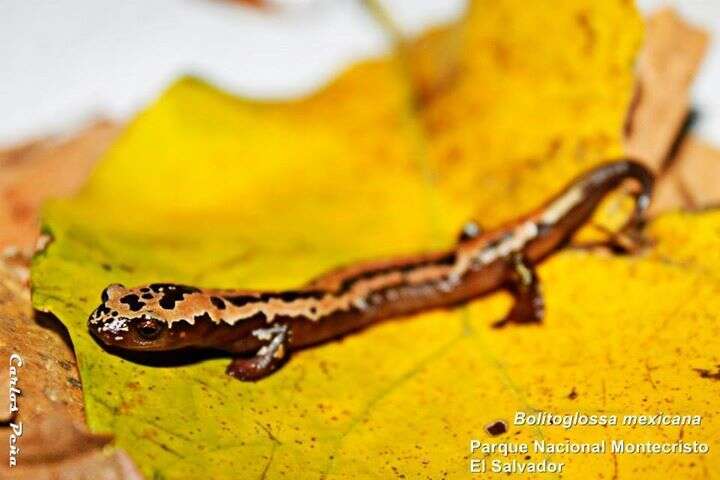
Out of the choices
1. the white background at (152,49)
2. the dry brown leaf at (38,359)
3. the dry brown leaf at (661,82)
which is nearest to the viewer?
the dry brown leaf at (38,359)

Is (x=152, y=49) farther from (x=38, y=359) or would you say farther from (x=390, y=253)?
(x=38, y=359)

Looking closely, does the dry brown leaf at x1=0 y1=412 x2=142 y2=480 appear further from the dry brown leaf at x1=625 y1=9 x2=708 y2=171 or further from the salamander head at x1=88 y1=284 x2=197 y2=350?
the dry brown leaf at x1=625 y1=9 x2=708 y2=171

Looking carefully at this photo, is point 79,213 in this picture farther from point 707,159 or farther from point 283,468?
point 707,159

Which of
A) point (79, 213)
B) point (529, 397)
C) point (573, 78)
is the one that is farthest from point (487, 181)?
point (79, 213)

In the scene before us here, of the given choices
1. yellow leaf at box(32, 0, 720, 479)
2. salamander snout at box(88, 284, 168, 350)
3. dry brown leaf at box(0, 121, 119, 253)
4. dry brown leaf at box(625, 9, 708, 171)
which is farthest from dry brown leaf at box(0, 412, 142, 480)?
dry brown leaf at box(625, 9, 708, 171)

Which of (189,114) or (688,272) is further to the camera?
(189,114)

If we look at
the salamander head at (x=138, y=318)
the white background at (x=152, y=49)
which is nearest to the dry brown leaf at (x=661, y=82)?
the white background at (x=152, y=49)

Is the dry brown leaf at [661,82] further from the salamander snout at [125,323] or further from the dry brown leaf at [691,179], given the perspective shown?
the salamander snout at [125,323]

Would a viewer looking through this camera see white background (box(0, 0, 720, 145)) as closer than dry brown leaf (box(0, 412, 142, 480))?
No
